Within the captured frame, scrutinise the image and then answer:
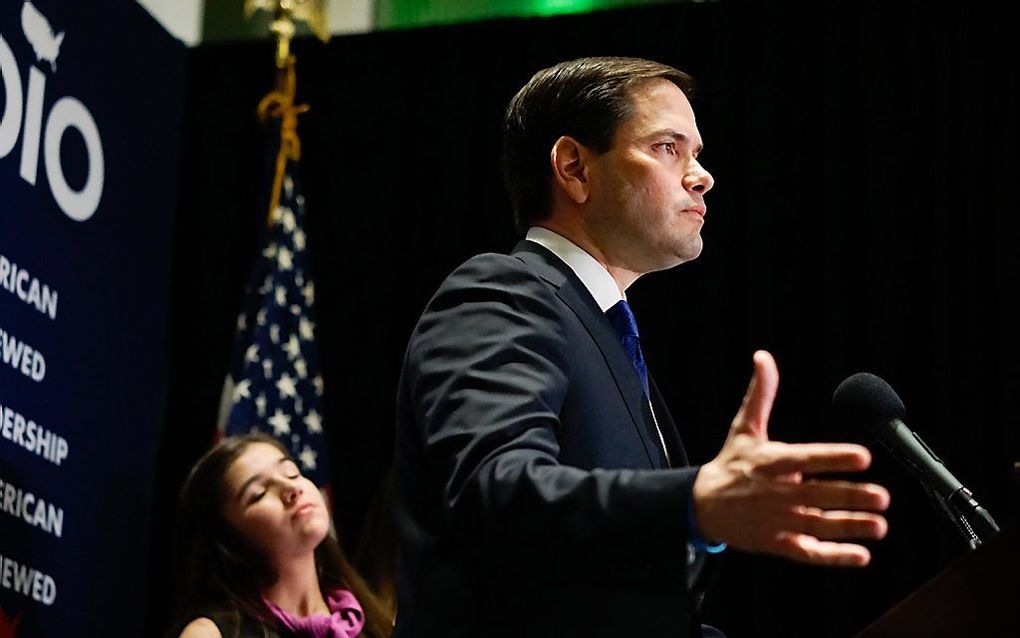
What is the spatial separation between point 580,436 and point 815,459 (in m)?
0.54

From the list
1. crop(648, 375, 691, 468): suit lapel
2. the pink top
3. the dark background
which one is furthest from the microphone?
the dark background

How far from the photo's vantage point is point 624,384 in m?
1.91

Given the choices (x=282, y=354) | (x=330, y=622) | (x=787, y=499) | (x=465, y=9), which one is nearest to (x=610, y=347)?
(x=787, y=499)

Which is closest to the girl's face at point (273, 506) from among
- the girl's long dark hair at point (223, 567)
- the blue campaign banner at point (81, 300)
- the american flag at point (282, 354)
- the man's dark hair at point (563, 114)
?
the girl's long dark hair at point (223, 567)

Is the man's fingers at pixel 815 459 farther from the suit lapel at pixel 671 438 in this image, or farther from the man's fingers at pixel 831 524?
the suit lapel at pixel 671 438

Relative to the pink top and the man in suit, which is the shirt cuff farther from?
the pink top

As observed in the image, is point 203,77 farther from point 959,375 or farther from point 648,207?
point 648,207

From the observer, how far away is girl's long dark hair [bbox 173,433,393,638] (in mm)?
3586

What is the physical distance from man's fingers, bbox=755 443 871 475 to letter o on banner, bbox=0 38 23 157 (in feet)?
9.24

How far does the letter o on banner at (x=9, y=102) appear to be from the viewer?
3600 mm

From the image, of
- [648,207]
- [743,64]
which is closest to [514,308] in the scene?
[648,207]

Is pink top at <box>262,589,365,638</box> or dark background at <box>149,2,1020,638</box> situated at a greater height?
dark background at <box>149,2,1020,638</box>

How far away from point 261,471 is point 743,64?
2229 millimetres

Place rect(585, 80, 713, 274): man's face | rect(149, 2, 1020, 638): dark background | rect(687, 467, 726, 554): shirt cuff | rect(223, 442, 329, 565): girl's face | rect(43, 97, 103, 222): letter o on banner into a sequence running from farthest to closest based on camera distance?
rect(149, 2, 1020, 638): dark background < rect(43, 97, 103, 222): letter o on banner < rect(223, 442, 329, 565): girl's face < rect(585, 80, 713, 274): man's face < rect(687, 467, 726, 554): shirt cuff
